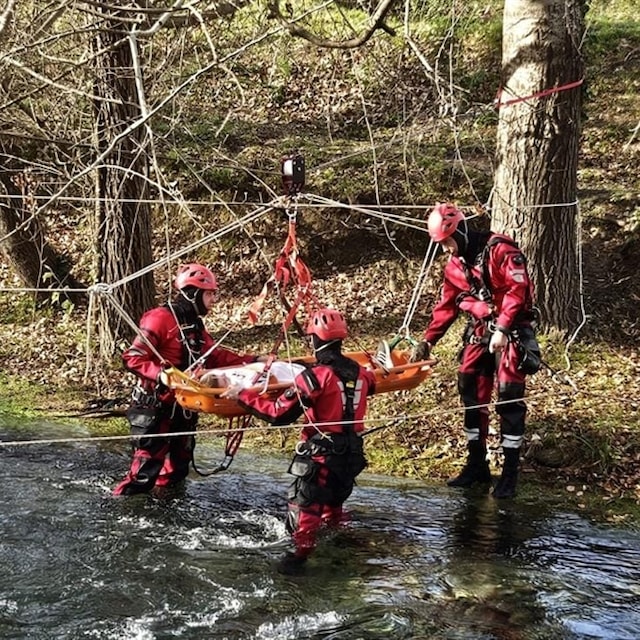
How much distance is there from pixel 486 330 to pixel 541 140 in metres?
2.50

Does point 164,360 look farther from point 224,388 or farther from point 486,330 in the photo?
point 486,330

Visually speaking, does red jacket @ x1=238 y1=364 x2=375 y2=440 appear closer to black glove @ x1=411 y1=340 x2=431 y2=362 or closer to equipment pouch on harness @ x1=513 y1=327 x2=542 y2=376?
black glove @ x1=411 y1=340 x2=431 y2=362

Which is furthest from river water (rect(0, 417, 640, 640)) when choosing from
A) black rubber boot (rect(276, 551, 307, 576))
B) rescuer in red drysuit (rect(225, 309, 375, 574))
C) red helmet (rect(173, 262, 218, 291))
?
red helmet (rect(173, 262, 218, 291))

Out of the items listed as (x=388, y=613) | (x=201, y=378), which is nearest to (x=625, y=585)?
(x=388, y=613)

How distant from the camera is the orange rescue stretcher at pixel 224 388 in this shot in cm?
561

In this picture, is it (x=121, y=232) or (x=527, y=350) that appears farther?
(x=121, y=232)

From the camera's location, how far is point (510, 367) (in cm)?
638

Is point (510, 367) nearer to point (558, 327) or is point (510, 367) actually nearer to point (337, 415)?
point (337, 415)

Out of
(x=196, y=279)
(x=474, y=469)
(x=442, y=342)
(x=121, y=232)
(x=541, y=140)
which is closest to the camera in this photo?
(x=196, y=279)

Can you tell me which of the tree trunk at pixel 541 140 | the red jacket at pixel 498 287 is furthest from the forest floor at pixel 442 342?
the red jacket at pixel 498 287

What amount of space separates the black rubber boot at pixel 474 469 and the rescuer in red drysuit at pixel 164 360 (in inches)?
75.0

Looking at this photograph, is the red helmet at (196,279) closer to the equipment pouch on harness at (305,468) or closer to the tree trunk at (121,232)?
the equipment pouch on harness at (305,468)

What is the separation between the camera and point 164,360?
6145 mm

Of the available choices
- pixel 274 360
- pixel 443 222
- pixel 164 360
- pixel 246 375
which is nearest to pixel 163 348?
pixel 164 360
